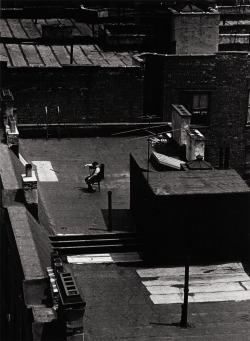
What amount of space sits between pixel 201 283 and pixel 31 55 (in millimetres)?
28980

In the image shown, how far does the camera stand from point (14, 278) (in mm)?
32781

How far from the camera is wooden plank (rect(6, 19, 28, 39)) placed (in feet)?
205

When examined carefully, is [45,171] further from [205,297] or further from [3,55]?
[3,55]

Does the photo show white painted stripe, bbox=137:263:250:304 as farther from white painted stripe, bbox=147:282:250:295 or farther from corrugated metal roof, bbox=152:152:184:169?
corrugated metal roof, bbox=152:152:184:169

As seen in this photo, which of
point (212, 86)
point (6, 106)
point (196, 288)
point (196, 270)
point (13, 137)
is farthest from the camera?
point (212, 86)

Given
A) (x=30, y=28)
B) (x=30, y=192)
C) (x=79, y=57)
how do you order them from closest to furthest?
(x=30, y=192) < (x=79, y=57) < (x=30, y=28)

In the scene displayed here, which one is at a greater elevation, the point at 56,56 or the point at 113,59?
the point at 56,56

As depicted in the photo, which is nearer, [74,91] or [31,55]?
[74,91]

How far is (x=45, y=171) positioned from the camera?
138ft

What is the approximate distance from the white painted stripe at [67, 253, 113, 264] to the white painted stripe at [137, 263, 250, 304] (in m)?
1.58

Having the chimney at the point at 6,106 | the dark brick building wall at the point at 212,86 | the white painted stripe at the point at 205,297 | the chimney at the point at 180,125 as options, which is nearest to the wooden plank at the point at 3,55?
the dark brick building wall at the point at 212,86

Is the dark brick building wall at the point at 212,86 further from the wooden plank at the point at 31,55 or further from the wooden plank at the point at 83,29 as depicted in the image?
the wooden plank at the point at 83,29

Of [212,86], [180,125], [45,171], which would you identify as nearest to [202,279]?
[45,171]

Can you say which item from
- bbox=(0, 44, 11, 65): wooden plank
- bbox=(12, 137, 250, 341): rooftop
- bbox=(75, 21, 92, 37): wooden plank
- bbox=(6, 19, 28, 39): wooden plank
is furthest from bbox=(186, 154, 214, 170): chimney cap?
bbox=(75, 21, 92, 37): wooden plank
